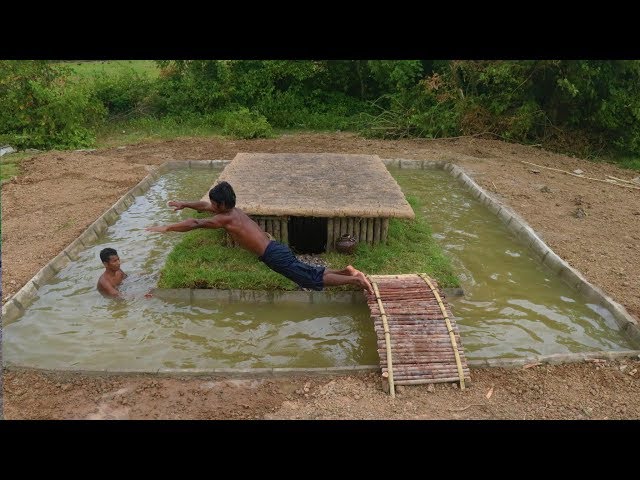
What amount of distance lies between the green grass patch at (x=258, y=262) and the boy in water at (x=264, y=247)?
56 cm

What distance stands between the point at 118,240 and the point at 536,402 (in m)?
6.15

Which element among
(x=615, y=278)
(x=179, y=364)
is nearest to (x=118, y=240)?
(x=179, y=364)

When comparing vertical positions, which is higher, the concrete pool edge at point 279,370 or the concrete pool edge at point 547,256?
the concrete pool edge at point 547,256

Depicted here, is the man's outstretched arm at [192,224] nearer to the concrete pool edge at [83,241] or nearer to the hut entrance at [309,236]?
the hut entrance at [309,236]

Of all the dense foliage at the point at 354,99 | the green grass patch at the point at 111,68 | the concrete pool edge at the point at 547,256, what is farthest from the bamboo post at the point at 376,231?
the green grass patch at the point at 111,68

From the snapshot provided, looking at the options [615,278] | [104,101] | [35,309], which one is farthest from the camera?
[104,101]

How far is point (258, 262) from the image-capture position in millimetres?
6863

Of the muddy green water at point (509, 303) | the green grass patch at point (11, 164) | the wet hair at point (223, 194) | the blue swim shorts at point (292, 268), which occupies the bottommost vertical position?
the muddy green water at point (509, 303)

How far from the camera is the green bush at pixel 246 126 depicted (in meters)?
14.2

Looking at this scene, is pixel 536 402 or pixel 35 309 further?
pixel 35 309

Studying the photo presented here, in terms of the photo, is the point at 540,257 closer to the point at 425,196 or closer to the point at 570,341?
the point at 570,341

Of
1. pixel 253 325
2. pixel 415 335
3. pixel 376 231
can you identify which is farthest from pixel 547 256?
pixel 253 325

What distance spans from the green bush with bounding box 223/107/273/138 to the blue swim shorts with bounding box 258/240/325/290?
884 centimetres

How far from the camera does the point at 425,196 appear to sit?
34.0 feet
